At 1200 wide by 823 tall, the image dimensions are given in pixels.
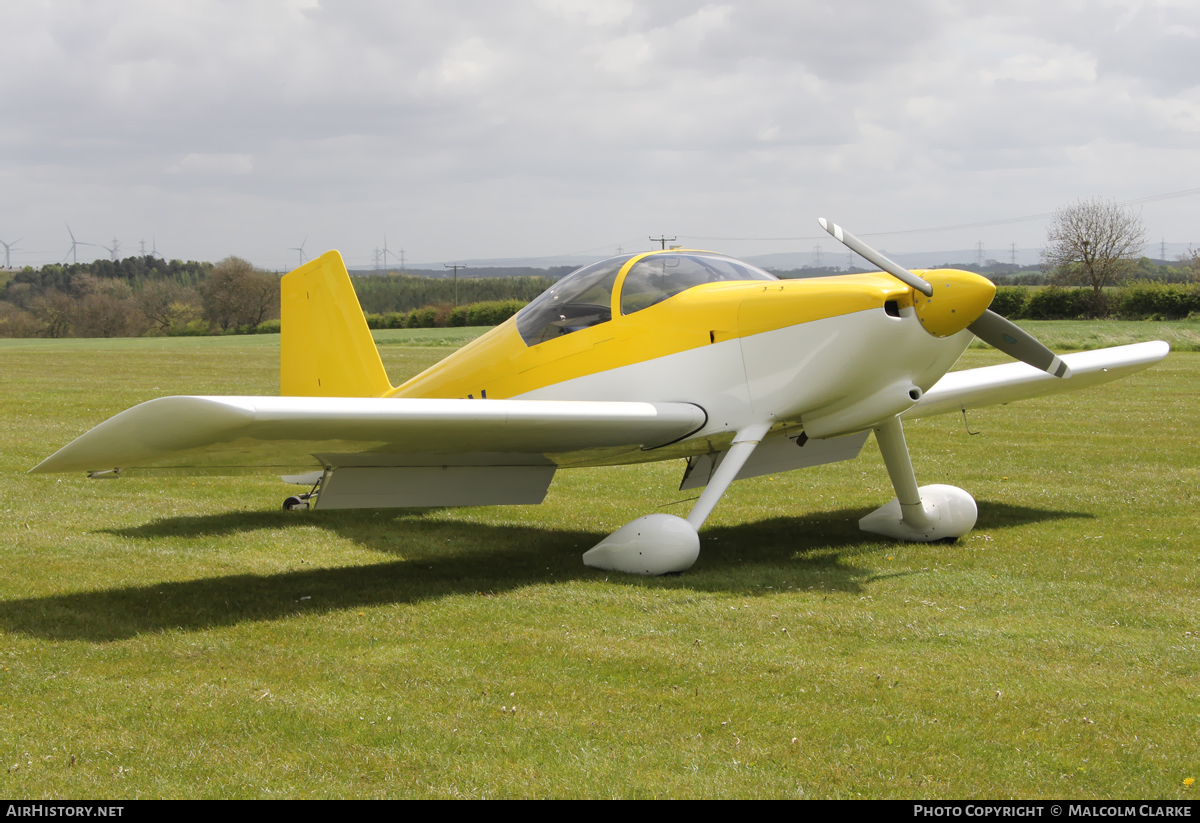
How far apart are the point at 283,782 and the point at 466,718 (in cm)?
84

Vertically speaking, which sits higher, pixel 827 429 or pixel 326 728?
pixel 827 429

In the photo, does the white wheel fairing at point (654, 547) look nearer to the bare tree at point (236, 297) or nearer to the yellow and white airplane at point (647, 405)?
the yellow and white airplane at point (647, 405)

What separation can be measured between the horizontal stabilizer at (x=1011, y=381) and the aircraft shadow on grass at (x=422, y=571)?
109 centimetres

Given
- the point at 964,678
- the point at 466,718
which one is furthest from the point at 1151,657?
the point at 466,718

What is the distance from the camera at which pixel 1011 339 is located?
6.86 m

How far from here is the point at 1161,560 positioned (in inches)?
282

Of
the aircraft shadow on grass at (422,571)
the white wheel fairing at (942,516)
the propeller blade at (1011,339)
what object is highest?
the propeller blade at (1011,339)

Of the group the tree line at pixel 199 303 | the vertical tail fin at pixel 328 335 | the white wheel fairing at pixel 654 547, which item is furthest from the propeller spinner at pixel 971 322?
the tree line at pixel 199 303

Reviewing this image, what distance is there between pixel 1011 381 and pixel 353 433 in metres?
6.32

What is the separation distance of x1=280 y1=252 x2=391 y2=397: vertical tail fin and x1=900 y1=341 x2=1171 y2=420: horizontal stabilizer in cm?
491

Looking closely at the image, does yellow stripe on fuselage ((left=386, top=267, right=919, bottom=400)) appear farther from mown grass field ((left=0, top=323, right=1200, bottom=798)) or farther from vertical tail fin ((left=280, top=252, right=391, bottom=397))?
mown grass field ((left=0, top=323, right=1200, bottom=798))

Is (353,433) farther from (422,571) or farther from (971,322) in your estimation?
(971,322)

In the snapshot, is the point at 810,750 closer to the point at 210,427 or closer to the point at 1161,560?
the point at 210,427

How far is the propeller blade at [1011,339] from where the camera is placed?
6781 millimetres
